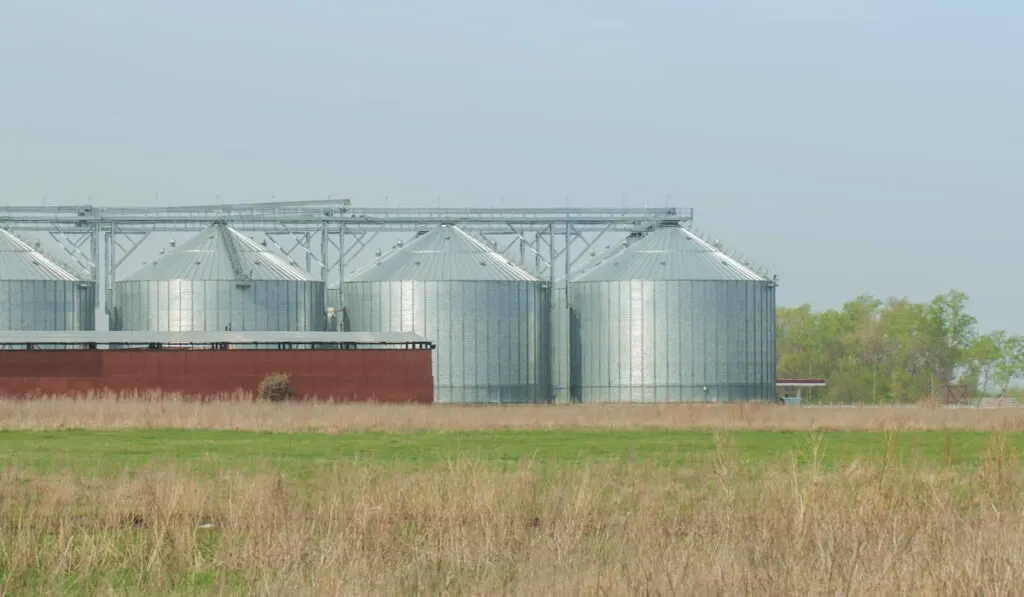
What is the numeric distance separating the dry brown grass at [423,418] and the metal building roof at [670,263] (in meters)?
25.5

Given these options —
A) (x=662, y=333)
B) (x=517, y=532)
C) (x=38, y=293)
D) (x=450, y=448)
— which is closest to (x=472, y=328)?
(x=662, y=333)

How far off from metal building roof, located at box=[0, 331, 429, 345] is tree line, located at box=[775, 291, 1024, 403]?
172ft

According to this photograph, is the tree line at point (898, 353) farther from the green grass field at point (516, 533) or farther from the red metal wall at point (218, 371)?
the green grass field at point (516, 533)

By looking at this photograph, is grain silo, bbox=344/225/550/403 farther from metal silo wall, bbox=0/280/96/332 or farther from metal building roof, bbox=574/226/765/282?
metal silo wall, bbox=0/280/96/332

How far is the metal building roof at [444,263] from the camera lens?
80.7m

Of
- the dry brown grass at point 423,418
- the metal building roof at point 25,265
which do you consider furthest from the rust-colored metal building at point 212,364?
the dry brown grass at point 423,418

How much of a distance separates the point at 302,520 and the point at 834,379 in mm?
108832

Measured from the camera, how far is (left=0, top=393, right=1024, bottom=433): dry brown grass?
4541cm

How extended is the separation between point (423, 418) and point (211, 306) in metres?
32.3

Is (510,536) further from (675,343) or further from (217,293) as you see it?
(217,293)

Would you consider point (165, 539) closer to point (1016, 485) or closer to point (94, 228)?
point (1016, 485)

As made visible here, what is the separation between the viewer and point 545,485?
909 inches

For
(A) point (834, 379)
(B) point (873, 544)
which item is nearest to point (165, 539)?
(B) point (873, 544)

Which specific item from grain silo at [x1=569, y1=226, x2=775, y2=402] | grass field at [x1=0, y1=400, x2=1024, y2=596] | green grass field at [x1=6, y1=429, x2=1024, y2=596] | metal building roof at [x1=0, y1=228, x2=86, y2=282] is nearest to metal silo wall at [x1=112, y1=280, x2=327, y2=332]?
metal building roof at [x1=0, y1=228, x2=86, y2=282]
